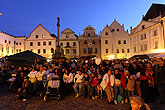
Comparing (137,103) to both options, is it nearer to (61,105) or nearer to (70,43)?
(61,105)

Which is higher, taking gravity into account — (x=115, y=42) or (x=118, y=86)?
(x=115, y=42)

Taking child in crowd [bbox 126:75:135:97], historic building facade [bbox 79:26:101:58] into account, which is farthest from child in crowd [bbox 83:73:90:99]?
historic building facade [bbox 79:26:101:58]

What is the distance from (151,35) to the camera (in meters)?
27.6

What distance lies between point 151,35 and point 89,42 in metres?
17.5

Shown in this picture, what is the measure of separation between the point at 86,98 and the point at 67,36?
34.4m

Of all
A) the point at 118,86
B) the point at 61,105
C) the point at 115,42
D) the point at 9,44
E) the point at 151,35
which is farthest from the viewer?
the point at 9,44

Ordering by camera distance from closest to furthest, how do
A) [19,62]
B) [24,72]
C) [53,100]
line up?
Result: [53,100] → [24,72] → [19,62]

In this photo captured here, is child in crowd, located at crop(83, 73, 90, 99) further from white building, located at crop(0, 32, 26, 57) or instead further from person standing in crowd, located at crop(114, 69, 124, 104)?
white building, located at crop(0, 32, 26, 57)

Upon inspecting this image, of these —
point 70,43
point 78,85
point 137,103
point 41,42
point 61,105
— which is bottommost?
point 61,105

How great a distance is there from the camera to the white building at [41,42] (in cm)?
3978

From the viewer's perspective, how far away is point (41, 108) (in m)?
5.70

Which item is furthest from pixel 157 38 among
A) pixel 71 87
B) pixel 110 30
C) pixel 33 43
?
pixel 33 43

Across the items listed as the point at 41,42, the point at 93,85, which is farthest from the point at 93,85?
the point at 41,42

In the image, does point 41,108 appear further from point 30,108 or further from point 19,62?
point 19,62
